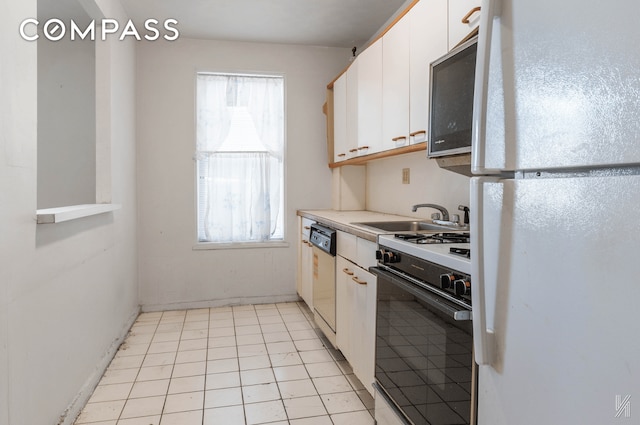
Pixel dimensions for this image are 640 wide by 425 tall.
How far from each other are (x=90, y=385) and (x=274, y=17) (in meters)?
2.92

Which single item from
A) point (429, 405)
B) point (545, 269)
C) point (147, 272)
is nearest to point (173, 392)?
point (429, 405)

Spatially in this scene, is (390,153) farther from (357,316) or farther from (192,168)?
(192,168)

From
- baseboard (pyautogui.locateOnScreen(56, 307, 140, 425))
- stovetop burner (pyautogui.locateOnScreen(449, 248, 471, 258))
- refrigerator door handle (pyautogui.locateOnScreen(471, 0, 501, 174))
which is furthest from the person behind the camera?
baseboard (pyautogui.locateOnScreen(56, 307, 140, 425))

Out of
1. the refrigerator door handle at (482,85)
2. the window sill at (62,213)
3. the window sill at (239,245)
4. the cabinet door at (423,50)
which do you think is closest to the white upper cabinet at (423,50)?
the cabinet door at (423,50)

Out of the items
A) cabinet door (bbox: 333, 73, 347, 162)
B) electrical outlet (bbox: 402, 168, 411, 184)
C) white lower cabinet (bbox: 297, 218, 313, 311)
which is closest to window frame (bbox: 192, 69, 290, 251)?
white lower cabinet (bbox: 297, 218, 313, 311)

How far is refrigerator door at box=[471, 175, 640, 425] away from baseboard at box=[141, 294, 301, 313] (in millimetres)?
3274

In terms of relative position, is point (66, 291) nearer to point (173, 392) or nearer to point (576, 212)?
point (173, 392)

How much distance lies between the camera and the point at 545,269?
0.79 m

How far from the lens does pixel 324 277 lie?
2916mm

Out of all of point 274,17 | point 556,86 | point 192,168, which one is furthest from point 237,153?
point 556,86

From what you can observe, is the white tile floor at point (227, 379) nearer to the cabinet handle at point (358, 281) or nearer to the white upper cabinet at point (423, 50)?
the cabinet handle at point (358, 281)

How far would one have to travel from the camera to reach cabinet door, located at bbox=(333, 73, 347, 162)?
11.5 feet

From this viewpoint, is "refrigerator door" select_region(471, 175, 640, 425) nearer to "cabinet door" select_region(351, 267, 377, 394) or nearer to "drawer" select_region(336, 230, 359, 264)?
"cabinet door" select_region(351, 267, 377, 394)

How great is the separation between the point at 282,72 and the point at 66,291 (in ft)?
9.29
